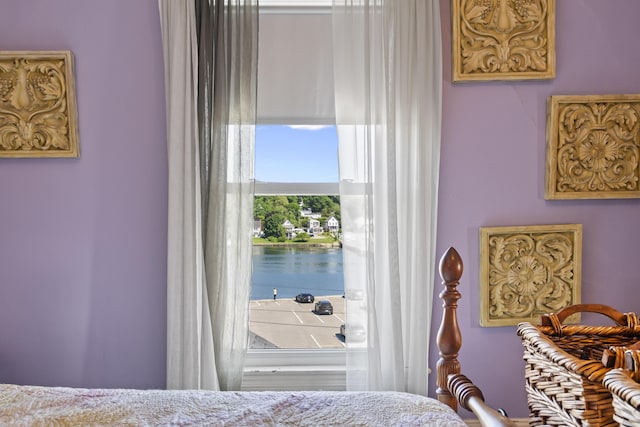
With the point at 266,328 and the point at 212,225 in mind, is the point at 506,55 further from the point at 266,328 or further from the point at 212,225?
the point at 266,328

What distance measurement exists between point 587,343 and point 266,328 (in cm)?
133

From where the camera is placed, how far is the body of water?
8.07 feet

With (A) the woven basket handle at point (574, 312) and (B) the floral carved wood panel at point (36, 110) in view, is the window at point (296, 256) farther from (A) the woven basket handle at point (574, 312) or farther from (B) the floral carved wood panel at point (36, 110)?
(A) the woven basket handle at point (574, 312)

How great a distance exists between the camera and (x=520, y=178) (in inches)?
90.0

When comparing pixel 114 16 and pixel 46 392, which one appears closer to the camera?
pixel 46 392

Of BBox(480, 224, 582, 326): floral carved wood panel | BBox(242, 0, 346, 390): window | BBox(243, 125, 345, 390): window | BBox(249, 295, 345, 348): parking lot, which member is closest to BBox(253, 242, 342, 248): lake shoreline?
BBox(243, 125, 345, 390): window

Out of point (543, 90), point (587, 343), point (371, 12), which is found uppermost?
point (371, 12)

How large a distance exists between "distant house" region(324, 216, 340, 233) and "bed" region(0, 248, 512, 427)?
1.05m

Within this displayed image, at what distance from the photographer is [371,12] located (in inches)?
86.0

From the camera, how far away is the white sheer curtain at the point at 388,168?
2162 mm

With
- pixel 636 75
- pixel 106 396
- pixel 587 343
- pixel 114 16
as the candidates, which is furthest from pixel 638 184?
pixel 114 16

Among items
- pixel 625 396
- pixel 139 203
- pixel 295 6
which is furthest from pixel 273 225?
pixel 625 396

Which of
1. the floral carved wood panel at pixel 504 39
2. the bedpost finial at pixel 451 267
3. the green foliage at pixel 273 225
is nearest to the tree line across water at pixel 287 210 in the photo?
the green foliage at pixel 273 225

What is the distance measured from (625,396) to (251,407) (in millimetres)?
799
